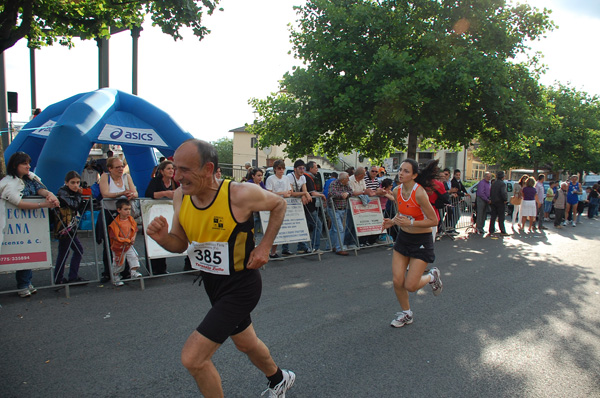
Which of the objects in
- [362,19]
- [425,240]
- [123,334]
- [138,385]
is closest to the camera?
[138,385]

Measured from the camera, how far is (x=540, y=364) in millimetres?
3764

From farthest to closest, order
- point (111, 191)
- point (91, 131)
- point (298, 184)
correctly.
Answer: point (91, 131) → point (298, 184) → point (111, 191)

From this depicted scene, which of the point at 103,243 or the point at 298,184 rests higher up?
the point at 298,184

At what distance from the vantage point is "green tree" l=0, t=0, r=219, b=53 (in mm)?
8617

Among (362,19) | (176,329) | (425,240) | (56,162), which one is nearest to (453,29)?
(362,19)

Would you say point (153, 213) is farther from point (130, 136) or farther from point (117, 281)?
point (130, 136)

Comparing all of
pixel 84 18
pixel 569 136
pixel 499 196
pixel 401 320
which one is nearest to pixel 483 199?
pixel 499 196

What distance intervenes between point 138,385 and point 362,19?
535 inches

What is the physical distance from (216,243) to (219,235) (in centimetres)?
6

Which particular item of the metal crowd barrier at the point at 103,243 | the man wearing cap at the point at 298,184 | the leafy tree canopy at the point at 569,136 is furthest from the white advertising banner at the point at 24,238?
the leafy tree canopy at the point at 569,136

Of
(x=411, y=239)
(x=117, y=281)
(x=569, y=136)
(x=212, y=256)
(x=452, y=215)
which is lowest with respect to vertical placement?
(x=117, y=281)

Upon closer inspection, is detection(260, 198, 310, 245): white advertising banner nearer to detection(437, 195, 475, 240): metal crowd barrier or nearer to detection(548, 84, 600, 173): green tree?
detection(437, 195, 475, 240): metal crowd barrier

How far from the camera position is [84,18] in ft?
37.8

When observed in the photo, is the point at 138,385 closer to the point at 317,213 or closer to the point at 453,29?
the point at 317,213
